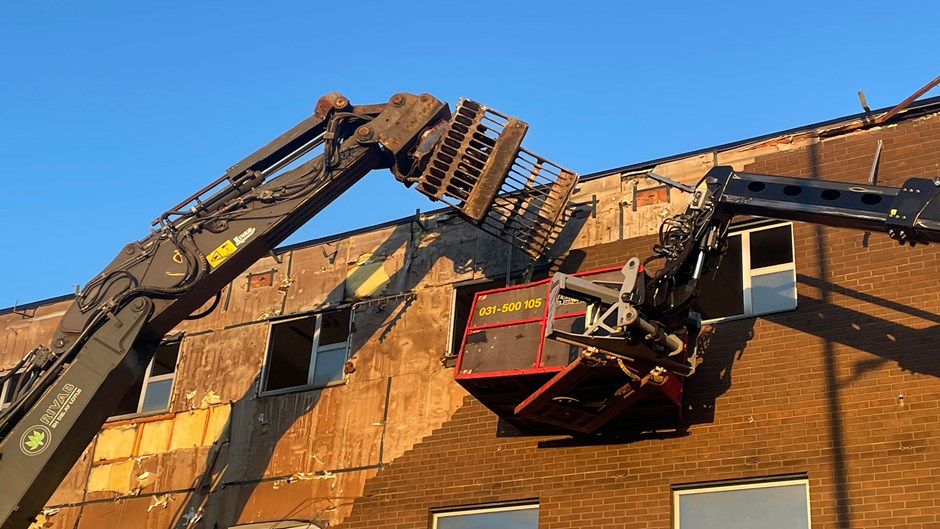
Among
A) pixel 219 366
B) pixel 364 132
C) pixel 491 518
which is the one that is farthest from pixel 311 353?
pixel 491 518

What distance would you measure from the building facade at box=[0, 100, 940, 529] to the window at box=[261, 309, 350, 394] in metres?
0.04

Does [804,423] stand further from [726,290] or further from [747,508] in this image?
[726,290]

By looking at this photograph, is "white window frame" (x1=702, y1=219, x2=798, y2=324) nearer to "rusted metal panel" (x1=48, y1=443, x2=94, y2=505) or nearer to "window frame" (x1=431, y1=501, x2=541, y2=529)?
"window frame" (x1=431, y1=501, x2=541, y2=529)

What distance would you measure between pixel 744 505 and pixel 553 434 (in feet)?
8.36

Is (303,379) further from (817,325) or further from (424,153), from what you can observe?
(817,325)

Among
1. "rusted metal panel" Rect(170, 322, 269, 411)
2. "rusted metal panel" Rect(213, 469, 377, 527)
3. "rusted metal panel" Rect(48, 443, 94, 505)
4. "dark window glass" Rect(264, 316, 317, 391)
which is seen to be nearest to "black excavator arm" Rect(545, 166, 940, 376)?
"rusted metal panel" Rect(213, 469, 377, 527)

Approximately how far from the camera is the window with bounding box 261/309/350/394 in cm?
1647

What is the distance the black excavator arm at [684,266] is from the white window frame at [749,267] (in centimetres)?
167

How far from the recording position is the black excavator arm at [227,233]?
12562mm

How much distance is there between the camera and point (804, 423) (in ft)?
40.8

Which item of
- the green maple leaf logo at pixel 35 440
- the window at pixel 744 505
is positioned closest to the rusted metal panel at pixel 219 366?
the green maple leaf logo at pixel 35 440

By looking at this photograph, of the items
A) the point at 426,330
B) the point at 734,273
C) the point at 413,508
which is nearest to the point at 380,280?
the point at 426,330

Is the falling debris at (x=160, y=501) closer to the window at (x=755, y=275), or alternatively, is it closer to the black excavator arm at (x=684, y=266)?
the black excavator arm at (x=684, y=266)

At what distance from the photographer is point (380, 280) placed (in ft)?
55.3
